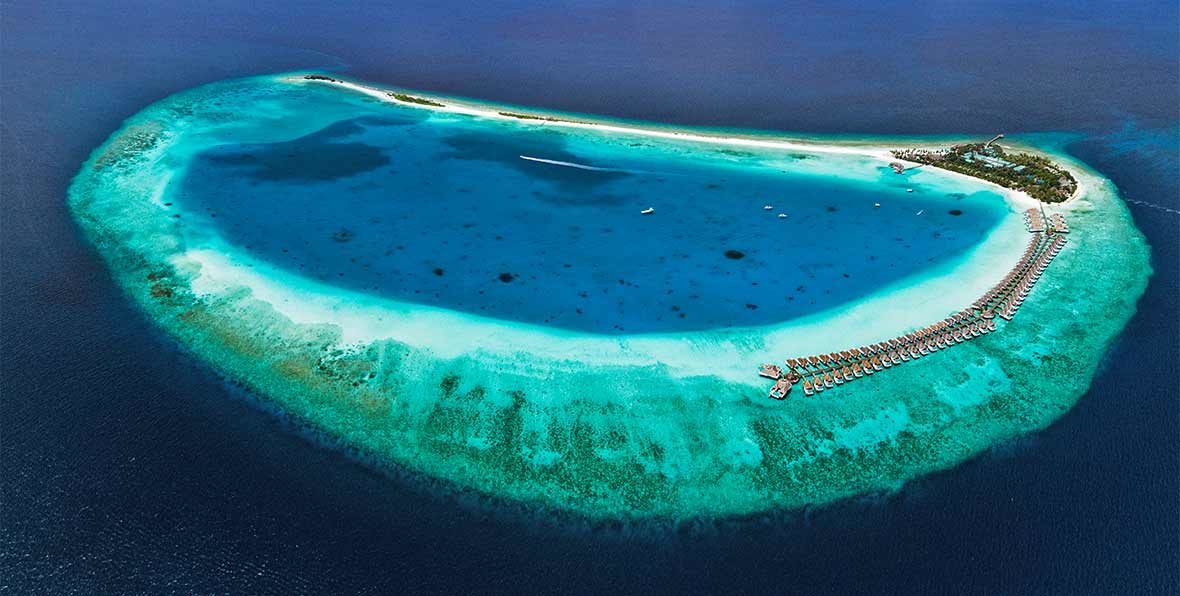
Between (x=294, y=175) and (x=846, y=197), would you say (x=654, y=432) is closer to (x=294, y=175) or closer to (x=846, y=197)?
(x=846, y=197)

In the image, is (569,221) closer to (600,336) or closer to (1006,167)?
(600,336)

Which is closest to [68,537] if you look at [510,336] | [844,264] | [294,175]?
[510,336]

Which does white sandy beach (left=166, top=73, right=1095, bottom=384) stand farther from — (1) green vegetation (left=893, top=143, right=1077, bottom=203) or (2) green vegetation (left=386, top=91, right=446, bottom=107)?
(2) green vegetation (left=386, top=91, right=446, bottom=107)

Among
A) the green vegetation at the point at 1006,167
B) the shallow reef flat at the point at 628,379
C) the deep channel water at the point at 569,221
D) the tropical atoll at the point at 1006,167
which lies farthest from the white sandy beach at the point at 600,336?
the tropical atoll at the point at 1006,167

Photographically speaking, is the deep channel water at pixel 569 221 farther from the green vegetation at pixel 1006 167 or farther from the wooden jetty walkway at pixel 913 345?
the wooden jetty walkway at pixel 913 345

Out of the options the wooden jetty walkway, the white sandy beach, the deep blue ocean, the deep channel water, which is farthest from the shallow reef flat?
the deep channel water
